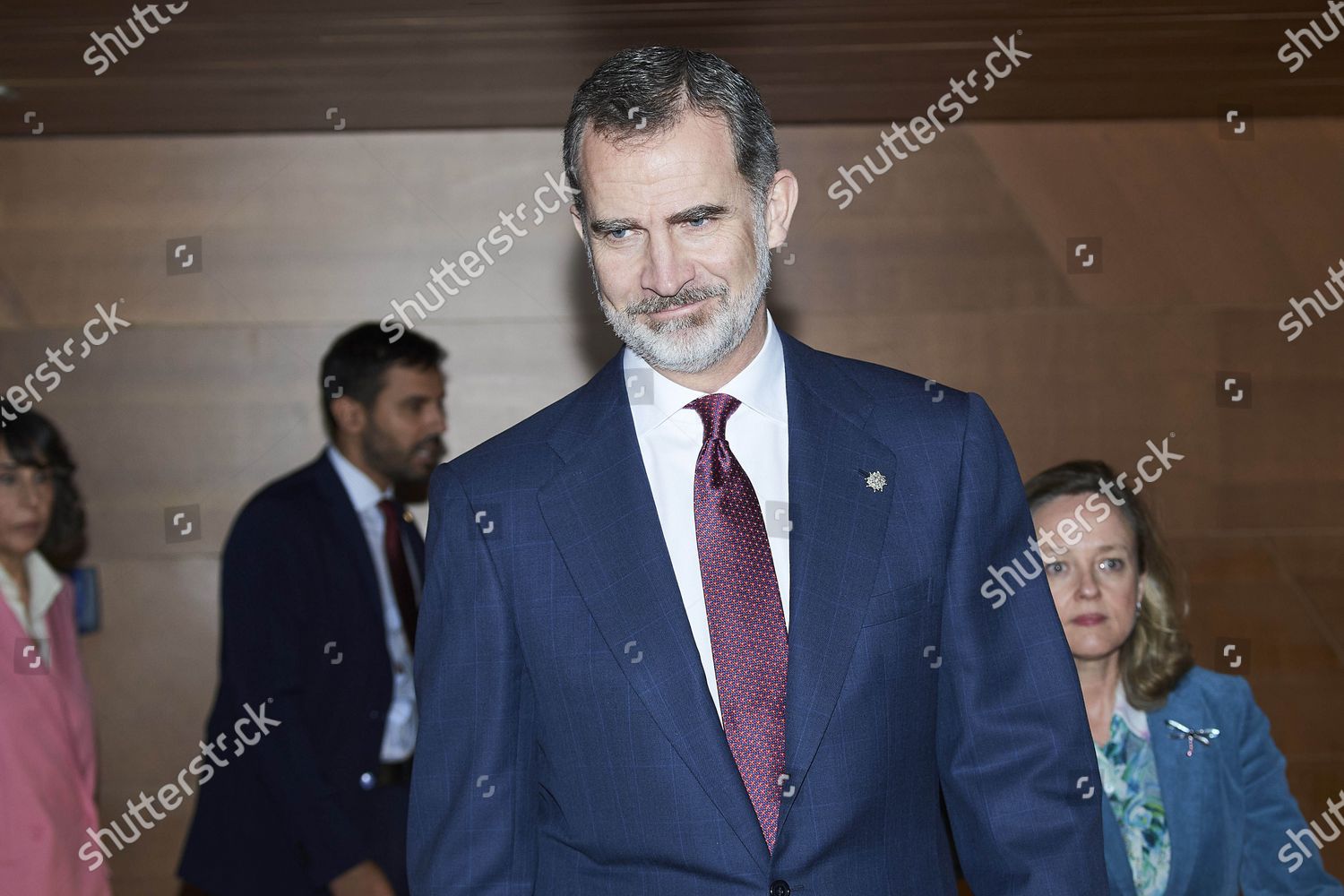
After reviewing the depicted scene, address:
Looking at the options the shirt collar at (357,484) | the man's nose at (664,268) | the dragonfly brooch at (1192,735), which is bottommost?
the dragonfly brooch at (1192,735)

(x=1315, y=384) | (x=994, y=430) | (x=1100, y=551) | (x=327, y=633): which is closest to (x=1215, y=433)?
(x=1315, y=384)

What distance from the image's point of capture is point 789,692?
148cm

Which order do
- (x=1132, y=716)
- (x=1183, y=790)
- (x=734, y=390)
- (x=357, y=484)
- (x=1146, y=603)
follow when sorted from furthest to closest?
(x=357, y=484) < (x=1146, y=603) < (x=1132, y=716) < (x=1183, y=790) < (x=734, y=390)

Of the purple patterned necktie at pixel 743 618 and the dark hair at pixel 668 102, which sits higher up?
the dark hair at pixel 668 102

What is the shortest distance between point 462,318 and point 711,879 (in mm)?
3356

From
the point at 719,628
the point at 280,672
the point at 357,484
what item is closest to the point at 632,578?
the point at 719,628

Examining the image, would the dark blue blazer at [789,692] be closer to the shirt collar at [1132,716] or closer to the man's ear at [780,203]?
the man's ear at [780,203]

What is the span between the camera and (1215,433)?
4672 millimetres

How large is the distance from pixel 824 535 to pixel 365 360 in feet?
8.74

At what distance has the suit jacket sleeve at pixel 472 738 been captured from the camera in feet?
5.05

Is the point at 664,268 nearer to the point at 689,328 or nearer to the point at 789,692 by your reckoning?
the point at 689,328

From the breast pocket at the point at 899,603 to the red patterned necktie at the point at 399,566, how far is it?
2.30 m

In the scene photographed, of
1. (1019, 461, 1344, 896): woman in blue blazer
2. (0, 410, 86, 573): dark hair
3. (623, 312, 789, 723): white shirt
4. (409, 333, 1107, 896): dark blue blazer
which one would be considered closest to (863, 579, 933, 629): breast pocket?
(409, 333, 1107, 896): dark blue blazer

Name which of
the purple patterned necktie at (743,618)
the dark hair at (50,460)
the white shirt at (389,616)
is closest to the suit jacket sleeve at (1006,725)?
the purple patterned necktie at (743,618)
